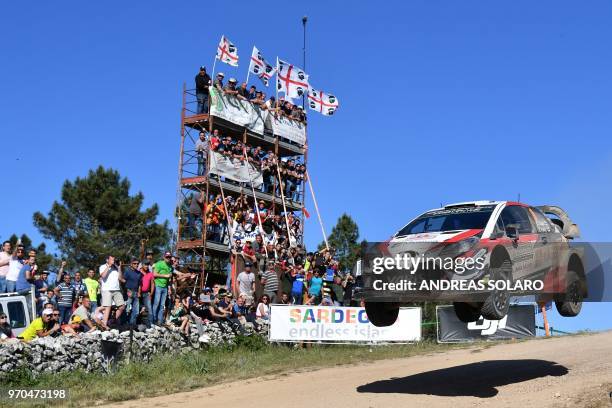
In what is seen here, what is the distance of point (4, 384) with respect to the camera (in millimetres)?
14961

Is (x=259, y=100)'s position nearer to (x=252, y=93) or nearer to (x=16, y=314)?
(x=252, y=93)

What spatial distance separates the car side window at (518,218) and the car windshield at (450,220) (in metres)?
0.25

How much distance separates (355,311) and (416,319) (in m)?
1.97

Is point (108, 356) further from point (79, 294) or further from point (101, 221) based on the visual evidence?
point (101, 221)

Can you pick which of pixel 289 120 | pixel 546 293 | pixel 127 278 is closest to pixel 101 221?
pixel 289 120

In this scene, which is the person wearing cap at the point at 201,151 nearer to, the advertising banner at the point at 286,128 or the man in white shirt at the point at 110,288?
the advertising banner at the point at 286,128

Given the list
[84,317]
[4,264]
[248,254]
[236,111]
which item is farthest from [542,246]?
[236,111]

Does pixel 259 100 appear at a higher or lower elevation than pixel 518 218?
higher

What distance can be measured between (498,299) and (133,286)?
9144mm

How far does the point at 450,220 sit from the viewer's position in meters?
12.9

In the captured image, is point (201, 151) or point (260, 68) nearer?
point (201, 151)

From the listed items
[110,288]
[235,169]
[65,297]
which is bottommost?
[65,297]

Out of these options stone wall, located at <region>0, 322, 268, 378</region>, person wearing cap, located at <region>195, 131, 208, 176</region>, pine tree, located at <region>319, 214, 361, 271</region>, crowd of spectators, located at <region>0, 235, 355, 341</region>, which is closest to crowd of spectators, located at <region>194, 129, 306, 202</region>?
person wearing cap, located at <region>195, 131, 208, 176</region>

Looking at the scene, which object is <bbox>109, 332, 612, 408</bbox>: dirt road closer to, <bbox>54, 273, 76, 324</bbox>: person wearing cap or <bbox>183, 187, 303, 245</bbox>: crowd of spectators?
<bbox>54, 273, 76, 324</bbox>: person wearing cap
